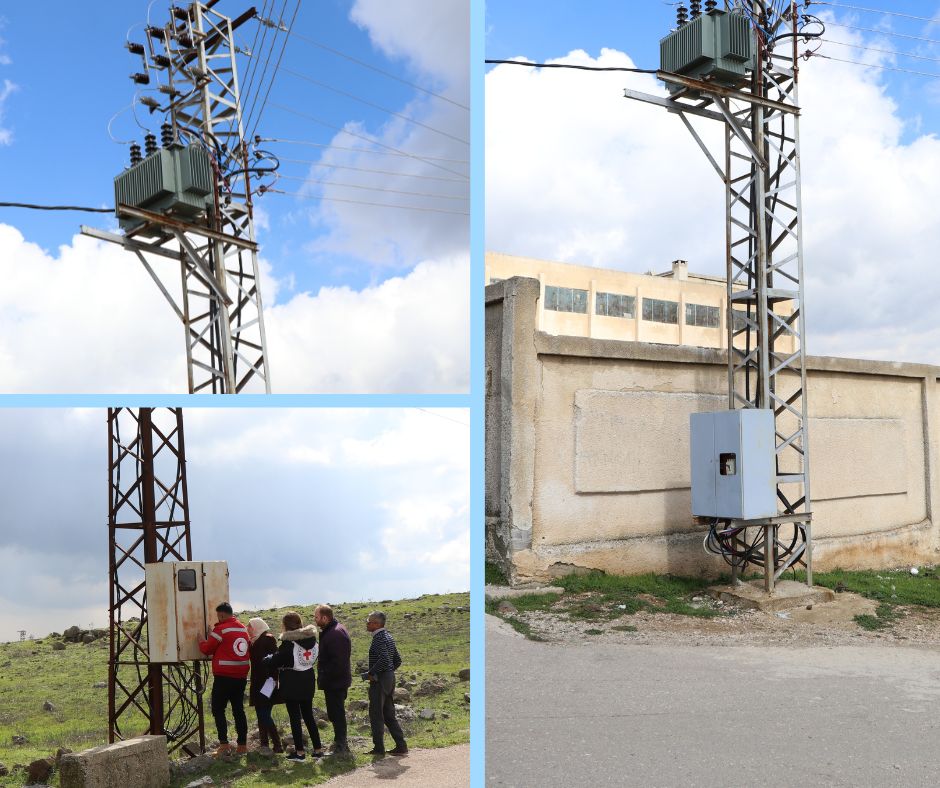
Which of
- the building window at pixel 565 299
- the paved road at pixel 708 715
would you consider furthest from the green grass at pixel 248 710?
the building window at pixel 565 299

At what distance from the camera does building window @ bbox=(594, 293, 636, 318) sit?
45.0 meters

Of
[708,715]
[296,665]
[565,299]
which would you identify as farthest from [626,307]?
[296,665]

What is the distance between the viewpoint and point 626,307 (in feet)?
151

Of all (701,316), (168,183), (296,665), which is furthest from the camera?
(701,316)

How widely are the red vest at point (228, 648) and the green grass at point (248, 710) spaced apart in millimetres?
639

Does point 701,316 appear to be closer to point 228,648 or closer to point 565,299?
point 565,299

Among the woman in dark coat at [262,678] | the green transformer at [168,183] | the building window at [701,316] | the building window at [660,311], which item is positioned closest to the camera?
the woman in dark coat at [262,678]

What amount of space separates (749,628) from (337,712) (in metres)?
5.57

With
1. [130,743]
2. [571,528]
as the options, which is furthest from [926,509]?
[130,743]

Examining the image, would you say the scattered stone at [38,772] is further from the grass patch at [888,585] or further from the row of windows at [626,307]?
the row of windows at [626,307]

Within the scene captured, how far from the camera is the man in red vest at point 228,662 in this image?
21.7 feet

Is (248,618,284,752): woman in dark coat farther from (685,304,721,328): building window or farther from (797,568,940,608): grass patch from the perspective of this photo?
(685,304,721,328): building window

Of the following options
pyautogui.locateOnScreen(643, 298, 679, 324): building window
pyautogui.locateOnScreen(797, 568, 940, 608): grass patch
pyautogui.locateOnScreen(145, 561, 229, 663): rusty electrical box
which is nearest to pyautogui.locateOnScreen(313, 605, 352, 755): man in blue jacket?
pyautogui.locateOnScreen(145, 561, 229, 663): rusty electrical box

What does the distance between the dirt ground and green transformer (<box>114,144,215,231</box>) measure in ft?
22.0
